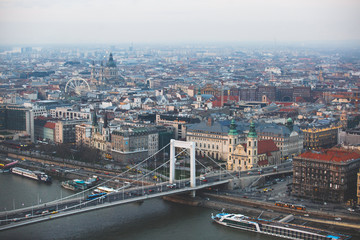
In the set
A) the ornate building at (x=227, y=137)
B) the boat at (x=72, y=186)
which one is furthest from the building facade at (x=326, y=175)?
the boat at (x=72, y=186)

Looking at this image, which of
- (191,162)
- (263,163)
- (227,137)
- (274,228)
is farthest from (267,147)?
(274,228)

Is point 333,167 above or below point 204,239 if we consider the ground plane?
above

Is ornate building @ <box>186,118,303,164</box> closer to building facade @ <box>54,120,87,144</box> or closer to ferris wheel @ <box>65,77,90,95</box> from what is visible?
building facade @ <box>54,120,87,144</box>

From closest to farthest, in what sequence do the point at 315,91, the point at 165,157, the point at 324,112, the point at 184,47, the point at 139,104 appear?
the point at 165,157
the point at 324,112
the point at 139,104
the point at 315,91
the point at 184,47

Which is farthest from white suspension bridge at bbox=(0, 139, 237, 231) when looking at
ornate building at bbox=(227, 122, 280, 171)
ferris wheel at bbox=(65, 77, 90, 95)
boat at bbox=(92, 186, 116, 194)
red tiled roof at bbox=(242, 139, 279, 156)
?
ferris wheel at bbox=(65, 77, 90, 95)

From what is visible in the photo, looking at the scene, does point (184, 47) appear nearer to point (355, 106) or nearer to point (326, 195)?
point (355, 106)

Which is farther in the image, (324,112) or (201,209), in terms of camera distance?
(324,112)

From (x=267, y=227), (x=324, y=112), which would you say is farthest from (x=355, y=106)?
(x=267, y=227)
